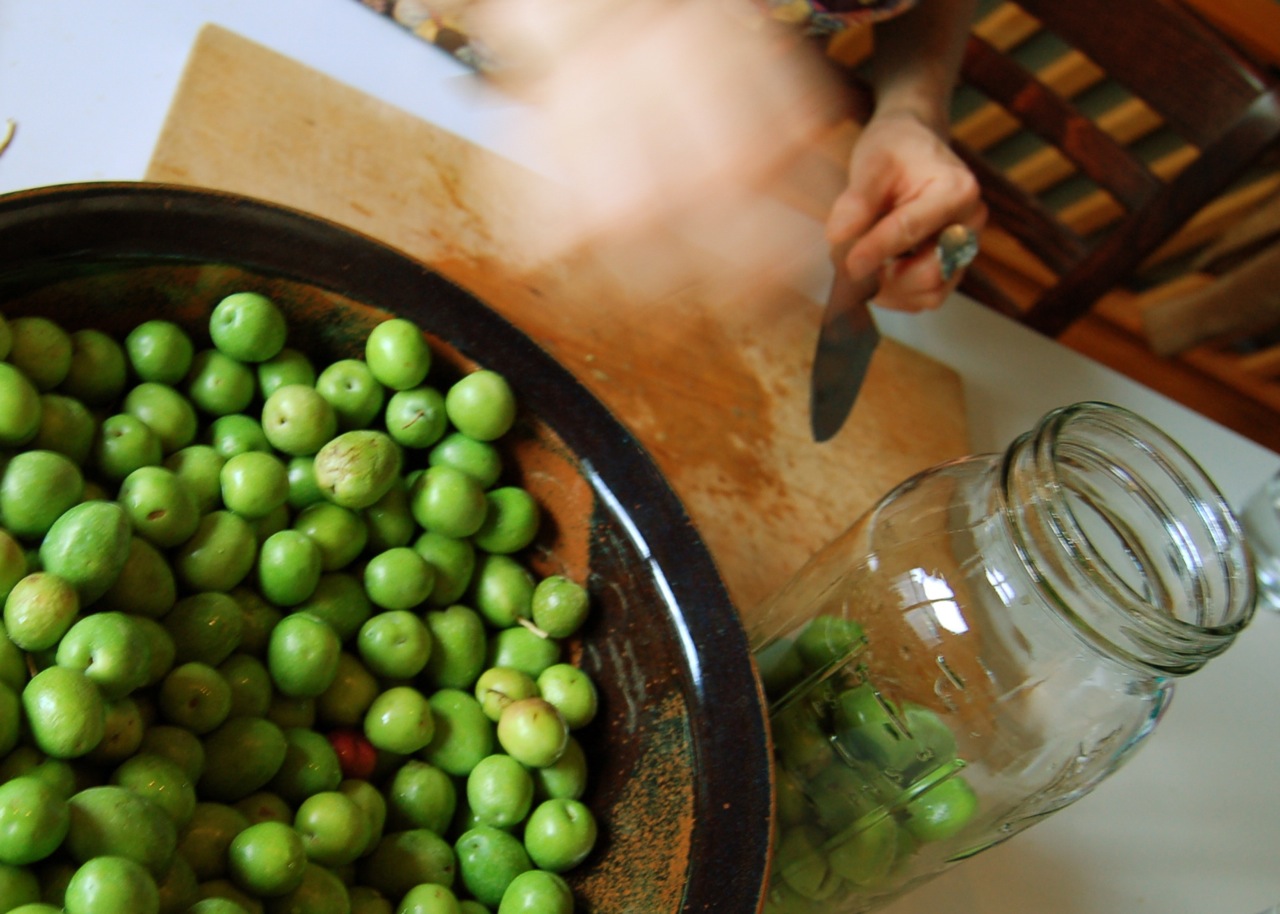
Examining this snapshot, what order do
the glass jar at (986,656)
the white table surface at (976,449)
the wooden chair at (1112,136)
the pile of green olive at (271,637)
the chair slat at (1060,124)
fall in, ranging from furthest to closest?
the chair slat at (1060,124) < the wooden chair at (1112,136) < the white table surface at (976,449) < the glass jar at (986,656) < the pile of green olive at (271,637)

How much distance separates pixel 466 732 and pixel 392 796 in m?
0.06

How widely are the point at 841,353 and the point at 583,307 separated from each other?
0.32 metres

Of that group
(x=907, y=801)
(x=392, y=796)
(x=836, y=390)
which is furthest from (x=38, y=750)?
(x=836, y=390)

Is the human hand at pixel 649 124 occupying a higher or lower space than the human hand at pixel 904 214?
lower

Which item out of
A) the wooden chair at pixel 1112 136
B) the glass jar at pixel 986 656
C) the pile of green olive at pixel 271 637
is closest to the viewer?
the pile of green olive at pixel 271 637

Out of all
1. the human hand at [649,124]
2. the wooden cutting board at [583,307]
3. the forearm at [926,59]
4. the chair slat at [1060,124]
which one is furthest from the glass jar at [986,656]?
the chair slat at [1060,124]

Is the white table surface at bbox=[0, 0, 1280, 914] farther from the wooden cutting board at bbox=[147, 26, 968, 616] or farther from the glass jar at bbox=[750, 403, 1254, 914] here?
the glass jar at bbox=[750, 403, 1254, 914]

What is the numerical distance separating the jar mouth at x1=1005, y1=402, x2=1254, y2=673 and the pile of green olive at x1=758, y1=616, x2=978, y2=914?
14cm

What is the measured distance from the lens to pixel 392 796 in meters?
0.64

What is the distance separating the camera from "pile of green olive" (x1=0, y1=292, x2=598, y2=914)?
52 centimetres

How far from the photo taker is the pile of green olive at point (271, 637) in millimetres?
517

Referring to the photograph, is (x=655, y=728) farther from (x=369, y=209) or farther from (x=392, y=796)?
(x=369, y=209)

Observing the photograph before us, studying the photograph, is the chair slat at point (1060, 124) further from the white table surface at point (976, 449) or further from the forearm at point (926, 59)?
the white table surface at point (976, 449)

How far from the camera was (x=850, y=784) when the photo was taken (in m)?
0.69
